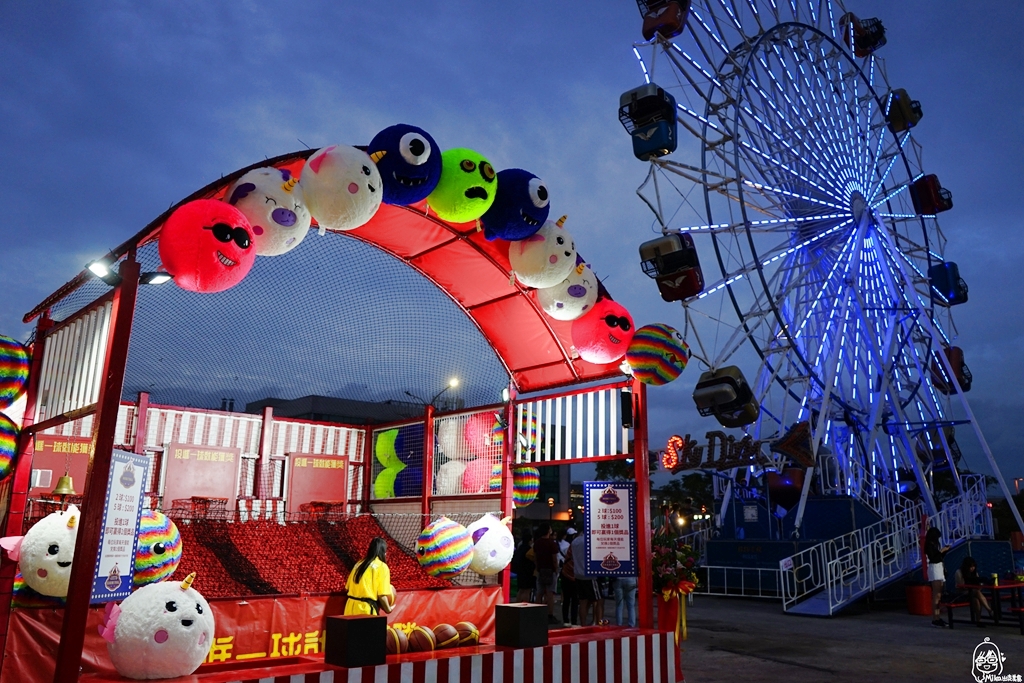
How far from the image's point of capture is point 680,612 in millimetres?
9008

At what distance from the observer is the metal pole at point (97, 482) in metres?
4.01

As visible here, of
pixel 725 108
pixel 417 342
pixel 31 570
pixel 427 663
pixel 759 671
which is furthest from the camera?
pixel 725 108

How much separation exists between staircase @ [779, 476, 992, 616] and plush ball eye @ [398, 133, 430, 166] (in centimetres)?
1141

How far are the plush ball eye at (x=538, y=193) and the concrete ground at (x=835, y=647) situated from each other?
4.94 m

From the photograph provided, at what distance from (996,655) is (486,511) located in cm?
604

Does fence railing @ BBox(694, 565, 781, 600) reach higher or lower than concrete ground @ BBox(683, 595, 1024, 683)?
higher

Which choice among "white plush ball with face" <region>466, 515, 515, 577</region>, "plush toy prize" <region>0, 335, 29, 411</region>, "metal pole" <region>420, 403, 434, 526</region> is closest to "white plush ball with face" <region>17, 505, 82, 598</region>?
"plush toy prize" <region>0, 335, 29, 411</region>

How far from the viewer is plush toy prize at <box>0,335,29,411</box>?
5832 millimetres

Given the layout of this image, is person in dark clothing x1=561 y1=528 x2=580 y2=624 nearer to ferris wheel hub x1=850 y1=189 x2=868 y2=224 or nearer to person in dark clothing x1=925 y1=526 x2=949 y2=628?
person in dark clothing x1=925 y1=526 x2=949 y2=628

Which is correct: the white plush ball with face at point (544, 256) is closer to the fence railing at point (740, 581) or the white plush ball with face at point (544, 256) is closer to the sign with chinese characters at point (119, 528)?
the sign with chinese characters at point (119, 528)

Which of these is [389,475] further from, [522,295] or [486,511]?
[522,295]

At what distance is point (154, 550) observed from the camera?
636 centimetres

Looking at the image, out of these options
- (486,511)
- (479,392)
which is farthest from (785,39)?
(486,511)

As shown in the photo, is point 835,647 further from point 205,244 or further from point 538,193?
point 205,244
